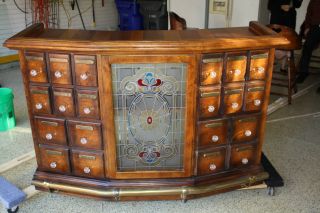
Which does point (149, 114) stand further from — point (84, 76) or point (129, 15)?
point (129, 15)

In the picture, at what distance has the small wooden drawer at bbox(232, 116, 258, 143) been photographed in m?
2.16

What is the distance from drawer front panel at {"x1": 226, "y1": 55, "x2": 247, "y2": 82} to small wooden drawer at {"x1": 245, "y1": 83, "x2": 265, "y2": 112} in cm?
10

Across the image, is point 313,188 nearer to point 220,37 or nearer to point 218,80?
point 218,80

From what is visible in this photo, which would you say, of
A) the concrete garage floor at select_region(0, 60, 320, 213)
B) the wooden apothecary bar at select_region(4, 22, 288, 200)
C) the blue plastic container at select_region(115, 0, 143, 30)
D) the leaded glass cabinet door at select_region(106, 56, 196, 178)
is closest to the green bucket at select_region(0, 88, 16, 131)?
the concrete garage floor at select_region(0, 60, 320, 213)

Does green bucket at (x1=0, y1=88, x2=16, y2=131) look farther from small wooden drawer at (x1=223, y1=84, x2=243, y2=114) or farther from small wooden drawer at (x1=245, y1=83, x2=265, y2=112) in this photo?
small wooden drawer at (x1=245, y1=83, x2=265, y2=112)

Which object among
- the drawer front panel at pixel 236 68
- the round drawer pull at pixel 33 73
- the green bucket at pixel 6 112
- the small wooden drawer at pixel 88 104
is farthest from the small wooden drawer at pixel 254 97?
the green bucket at pixel 6 112

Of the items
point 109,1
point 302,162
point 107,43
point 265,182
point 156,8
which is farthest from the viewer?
point 109,1

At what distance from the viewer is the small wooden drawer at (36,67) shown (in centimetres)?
194

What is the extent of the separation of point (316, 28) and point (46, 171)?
149 inches

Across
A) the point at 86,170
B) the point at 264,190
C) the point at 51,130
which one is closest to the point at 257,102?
the point at 264,190

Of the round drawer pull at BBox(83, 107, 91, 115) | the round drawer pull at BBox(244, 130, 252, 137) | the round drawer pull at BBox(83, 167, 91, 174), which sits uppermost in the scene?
the round drawer pull at BBox(83, 107, 91, 115)

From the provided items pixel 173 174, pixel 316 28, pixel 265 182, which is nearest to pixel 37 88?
pixel 173 174

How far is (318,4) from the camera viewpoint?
4.24 meters

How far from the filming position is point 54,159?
222cm
